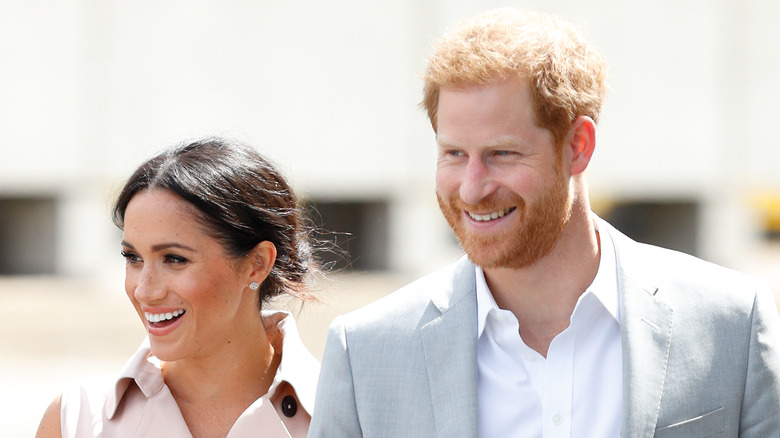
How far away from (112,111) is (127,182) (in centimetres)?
1345

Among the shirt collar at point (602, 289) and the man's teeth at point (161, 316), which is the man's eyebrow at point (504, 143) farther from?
the man's teeth at point (161, 316)

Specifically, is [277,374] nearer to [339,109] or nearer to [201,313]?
[201,313]

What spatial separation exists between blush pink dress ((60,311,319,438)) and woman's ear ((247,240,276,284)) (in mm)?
257

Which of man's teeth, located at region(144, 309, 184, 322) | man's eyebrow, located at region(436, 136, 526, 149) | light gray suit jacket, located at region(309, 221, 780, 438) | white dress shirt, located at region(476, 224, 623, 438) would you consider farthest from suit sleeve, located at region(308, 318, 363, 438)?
man's teeth, located at region(144, 309, 184, 322)

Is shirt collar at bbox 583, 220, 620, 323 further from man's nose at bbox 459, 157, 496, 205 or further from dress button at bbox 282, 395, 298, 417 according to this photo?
dress button at bbox 282, 395, 298, 417

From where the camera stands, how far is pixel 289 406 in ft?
10.1

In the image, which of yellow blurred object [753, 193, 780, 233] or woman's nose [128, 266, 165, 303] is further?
yellow blurred object [753, 193, 780, 233]

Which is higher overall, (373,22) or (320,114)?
(373,22)

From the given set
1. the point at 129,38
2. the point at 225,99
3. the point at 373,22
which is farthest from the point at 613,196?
the point at 129,38

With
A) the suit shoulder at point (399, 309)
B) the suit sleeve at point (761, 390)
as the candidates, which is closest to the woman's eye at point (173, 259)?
the suit shoulder at point (399, 309)

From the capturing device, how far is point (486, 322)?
2.46 metres

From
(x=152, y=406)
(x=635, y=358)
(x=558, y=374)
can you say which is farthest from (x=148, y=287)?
(x=635, y=358)

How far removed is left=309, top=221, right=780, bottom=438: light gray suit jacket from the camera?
2281 mm

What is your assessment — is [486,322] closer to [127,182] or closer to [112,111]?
[127,182]
